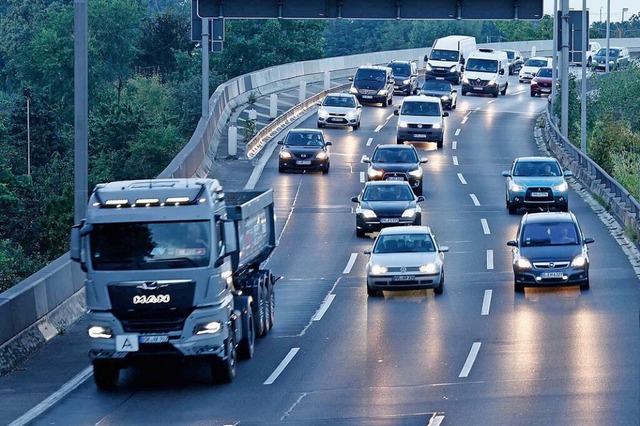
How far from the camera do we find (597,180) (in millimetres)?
44812

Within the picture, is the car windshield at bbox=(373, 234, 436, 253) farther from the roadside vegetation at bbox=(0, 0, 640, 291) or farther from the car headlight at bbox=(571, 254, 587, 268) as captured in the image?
the roadside vegetation at bbox=(0, 0, 640, 291)

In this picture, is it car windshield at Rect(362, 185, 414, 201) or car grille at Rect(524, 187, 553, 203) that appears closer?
car windshield at Rect(362, 185, 414, 201)

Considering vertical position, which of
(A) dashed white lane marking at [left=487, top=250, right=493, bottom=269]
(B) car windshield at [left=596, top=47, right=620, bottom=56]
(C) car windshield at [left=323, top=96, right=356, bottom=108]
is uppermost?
(B) car windshield at [left=596, top=47, right=620, bottom=56]

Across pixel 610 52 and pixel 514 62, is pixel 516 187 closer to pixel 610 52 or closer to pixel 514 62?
pixel 514 62

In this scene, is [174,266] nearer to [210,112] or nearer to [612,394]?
[612,394]

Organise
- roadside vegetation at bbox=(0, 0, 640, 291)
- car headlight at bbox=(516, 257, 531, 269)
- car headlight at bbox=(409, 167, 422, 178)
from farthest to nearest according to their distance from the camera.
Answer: roadside vegetation at bbox=(0, 0, 640, 291) < car headlight at bbox=(409, 167, 422, 178) < car headlight at bbox=(516, 257, 531, 269)

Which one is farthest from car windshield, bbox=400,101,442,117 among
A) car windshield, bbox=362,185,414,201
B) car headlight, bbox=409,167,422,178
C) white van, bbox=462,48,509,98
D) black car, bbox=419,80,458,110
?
white van, bbox=462,48,509,98

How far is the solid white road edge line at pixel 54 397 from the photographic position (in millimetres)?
17547

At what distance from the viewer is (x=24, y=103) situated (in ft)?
254

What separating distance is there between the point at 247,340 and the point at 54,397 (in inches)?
150

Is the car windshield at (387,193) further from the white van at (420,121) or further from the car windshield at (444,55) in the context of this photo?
the car windshield at (444,55)

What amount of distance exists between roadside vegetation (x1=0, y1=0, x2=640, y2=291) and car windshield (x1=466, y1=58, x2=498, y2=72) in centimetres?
688

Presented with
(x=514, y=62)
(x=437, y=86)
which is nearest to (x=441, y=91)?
(x=437, y=86)

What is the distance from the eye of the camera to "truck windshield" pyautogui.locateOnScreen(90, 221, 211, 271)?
19.0 m
